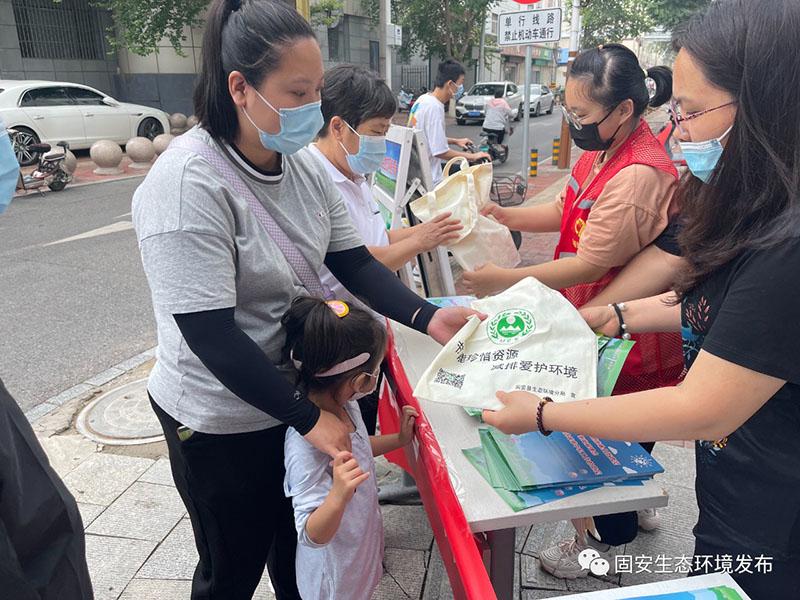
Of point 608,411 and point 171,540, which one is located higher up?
point 608,411

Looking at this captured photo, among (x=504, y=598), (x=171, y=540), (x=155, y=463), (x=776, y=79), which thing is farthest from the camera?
(x=155, y=463)

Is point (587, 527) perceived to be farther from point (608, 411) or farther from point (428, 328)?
point (608, 411)

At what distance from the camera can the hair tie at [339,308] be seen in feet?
4.59

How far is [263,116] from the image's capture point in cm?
133

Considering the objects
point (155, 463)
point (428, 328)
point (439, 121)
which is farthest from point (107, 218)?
point (428, 328)

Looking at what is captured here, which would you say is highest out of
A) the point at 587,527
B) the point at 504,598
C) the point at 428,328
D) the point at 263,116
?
the point at 263,116

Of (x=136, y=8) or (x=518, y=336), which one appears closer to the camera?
(x=518, y=336)

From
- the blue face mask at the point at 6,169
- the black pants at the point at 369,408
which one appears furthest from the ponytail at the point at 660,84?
the blue face mask at the point at 6,169

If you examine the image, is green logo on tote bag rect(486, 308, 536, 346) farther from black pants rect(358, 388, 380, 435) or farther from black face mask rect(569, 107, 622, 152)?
black pants rect(358, 388, 380, 435)

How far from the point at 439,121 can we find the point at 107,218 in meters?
4.72

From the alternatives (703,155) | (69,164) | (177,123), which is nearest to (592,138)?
(703,155)

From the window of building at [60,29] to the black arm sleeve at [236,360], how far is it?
16552 mm

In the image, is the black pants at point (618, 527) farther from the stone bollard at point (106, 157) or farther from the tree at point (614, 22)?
the tree at point (614, 22)

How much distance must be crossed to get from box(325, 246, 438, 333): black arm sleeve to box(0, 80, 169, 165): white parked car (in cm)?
961
